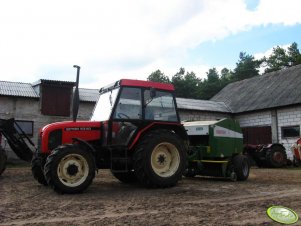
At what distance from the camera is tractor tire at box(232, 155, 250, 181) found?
1131 centimetres

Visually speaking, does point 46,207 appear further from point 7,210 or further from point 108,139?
point 108,139

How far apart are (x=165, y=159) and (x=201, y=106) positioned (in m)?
17.0

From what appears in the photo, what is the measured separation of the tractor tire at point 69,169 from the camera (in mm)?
7824

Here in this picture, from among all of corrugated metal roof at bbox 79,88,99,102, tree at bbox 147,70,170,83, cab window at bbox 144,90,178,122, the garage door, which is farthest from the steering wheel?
tree at bbox 147,70,170,83

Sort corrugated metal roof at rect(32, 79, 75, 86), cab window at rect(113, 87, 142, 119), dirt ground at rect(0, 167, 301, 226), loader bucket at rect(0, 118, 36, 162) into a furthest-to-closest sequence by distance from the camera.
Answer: corrugated metal roof at rect(32, 79, 75, 86) < loader bucket at rect(0, 118, 36, 162) < cab window at rect(113, 87, 142, 119) < dirt ground at rect(0, 167, 301, 226)

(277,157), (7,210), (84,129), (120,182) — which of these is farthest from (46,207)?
(277,157)

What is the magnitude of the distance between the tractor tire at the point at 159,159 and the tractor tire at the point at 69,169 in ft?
3.66

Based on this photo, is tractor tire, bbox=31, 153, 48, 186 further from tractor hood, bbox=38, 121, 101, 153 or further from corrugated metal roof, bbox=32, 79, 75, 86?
corrugated metal roof, bbox=32, 79, 75, 86

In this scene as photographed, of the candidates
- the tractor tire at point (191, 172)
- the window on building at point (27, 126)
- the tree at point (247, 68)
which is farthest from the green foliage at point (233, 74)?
the tractor tire at point (191, 172)

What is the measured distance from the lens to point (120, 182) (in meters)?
10.7

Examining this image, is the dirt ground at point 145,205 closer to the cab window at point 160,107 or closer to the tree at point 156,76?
the cab window at point 160,107

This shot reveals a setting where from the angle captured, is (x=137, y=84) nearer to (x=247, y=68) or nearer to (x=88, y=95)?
(x=88, y=95)

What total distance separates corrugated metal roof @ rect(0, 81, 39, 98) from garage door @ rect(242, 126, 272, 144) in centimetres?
1220

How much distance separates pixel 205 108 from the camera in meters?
25.8
